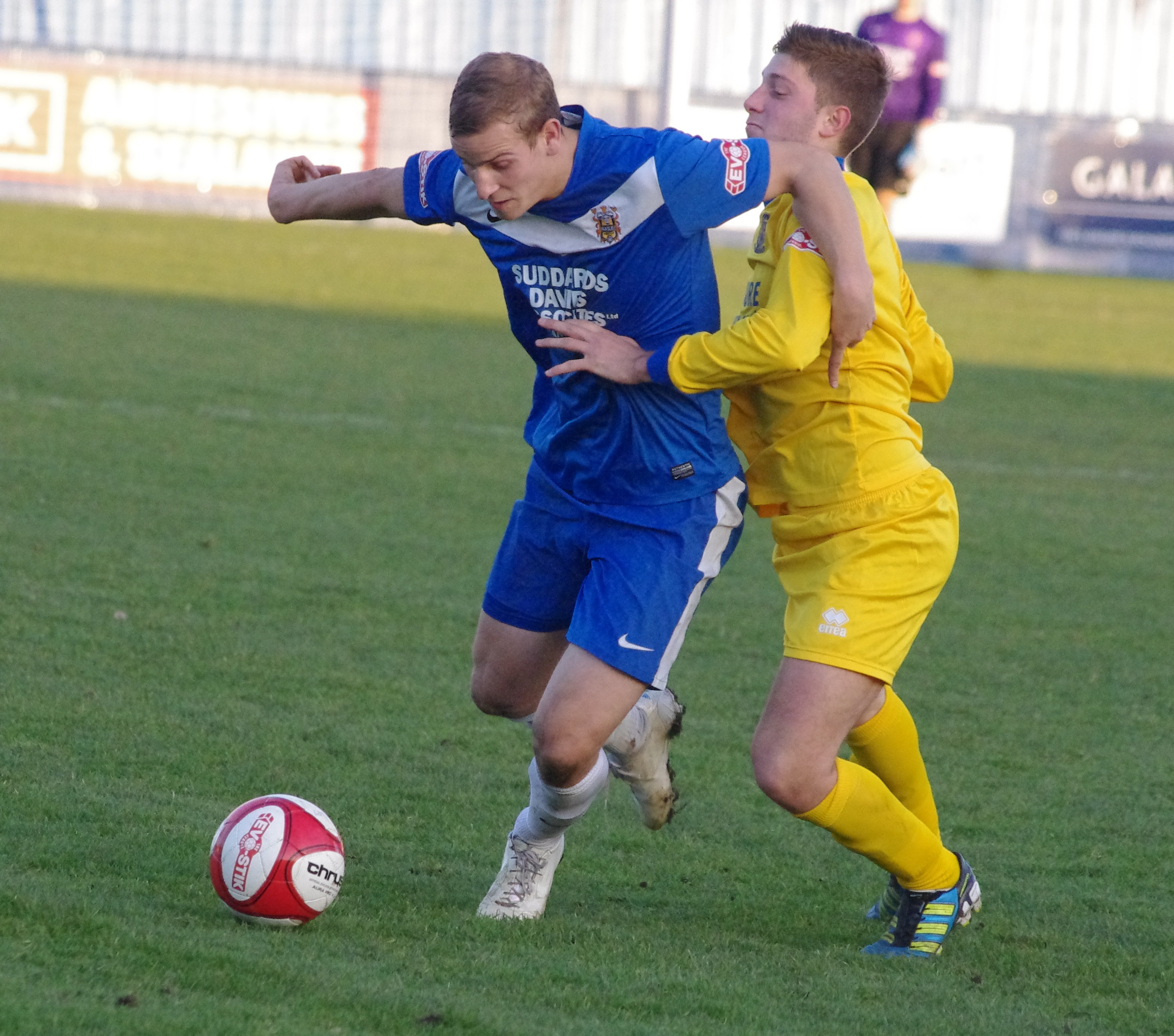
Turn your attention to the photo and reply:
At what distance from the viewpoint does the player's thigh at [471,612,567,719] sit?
13.4 ft

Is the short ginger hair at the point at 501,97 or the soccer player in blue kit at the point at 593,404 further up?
the short ginger hair at the point at 501,97

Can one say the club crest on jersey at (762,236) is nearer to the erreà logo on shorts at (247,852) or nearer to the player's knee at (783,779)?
the player's knee at (783,779)

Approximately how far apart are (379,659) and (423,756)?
0.91 m

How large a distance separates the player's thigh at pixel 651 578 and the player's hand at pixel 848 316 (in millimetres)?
451

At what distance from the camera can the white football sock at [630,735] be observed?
4.03 meters

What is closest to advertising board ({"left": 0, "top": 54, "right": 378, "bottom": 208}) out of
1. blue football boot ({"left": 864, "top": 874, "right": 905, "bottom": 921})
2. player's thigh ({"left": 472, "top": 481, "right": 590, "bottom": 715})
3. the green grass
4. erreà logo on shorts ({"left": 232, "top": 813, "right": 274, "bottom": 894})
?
the green grass

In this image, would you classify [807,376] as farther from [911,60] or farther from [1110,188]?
[1110,188]

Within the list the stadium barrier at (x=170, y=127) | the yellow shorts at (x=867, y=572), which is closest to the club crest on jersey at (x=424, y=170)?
the yellow shorts at (x=867, y=572)

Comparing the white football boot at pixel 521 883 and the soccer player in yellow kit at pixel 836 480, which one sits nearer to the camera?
the soccer player in yellow kit at pixel 836 480

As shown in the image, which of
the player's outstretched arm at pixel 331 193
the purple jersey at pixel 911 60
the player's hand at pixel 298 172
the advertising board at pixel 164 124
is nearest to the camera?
the player's outstretched arm at pixel 331 193

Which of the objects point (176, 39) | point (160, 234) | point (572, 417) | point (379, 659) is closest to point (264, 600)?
point (379, 659)

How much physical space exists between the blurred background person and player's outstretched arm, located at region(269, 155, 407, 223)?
1087cm

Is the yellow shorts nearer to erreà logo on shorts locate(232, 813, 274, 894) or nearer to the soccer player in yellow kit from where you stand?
the soccer player in yellow kit

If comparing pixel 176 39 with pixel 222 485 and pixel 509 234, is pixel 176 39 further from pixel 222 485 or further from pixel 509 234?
pixel 509 234
